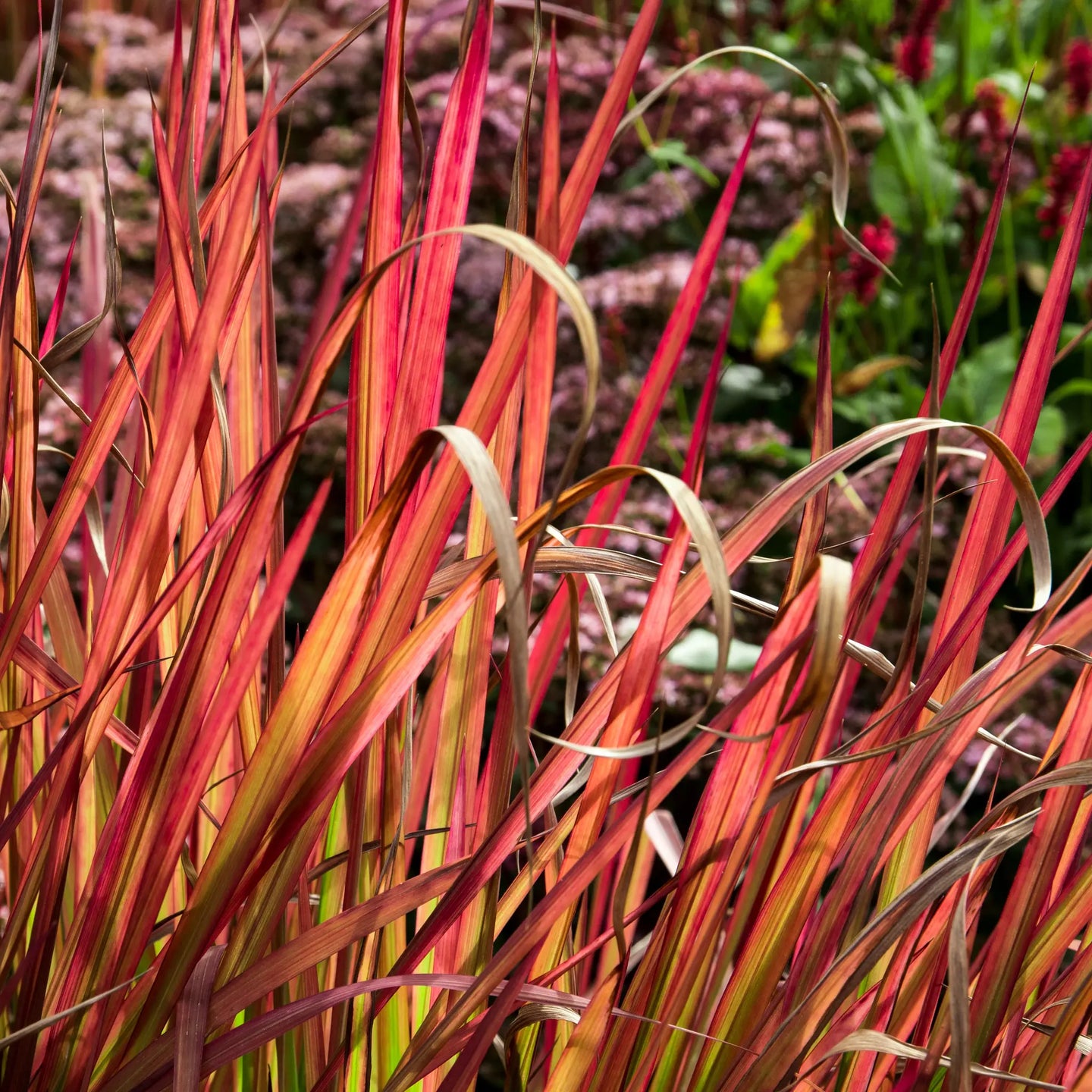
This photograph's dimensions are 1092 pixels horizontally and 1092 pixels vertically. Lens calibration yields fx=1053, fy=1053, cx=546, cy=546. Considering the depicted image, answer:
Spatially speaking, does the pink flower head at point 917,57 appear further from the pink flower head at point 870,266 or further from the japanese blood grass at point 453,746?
the japanese blood grass at point 453,746

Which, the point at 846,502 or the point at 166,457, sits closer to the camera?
the point at 166,457

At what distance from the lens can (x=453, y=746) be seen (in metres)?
0.44

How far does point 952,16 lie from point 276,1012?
7.75 feet

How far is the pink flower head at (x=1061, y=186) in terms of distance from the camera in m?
1.32

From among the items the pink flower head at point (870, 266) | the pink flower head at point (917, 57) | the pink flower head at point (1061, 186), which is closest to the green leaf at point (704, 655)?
the pink flower head at point (870, 266)

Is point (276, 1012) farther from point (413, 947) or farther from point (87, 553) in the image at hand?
point (87, 553)

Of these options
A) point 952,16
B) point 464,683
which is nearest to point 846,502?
point 464,683

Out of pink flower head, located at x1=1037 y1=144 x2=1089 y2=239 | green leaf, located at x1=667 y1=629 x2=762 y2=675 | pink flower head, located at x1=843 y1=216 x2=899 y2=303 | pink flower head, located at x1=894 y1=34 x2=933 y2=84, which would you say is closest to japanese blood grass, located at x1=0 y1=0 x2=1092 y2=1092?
green leaf, located at x1=667 y1=629 x2=762 y2=675

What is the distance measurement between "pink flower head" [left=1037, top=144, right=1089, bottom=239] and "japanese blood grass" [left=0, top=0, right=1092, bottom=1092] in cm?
109

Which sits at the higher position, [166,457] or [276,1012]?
[166,457]

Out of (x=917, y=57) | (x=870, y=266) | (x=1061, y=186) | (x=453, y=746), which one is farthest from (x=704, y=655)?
(x=917, y=57)

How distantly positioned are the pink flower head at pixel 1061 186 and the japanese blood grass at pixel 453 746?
109 cm

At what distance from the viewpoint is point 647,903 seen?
1.13ft

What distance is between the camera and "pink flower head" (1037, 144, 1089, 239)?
4.34 ft
